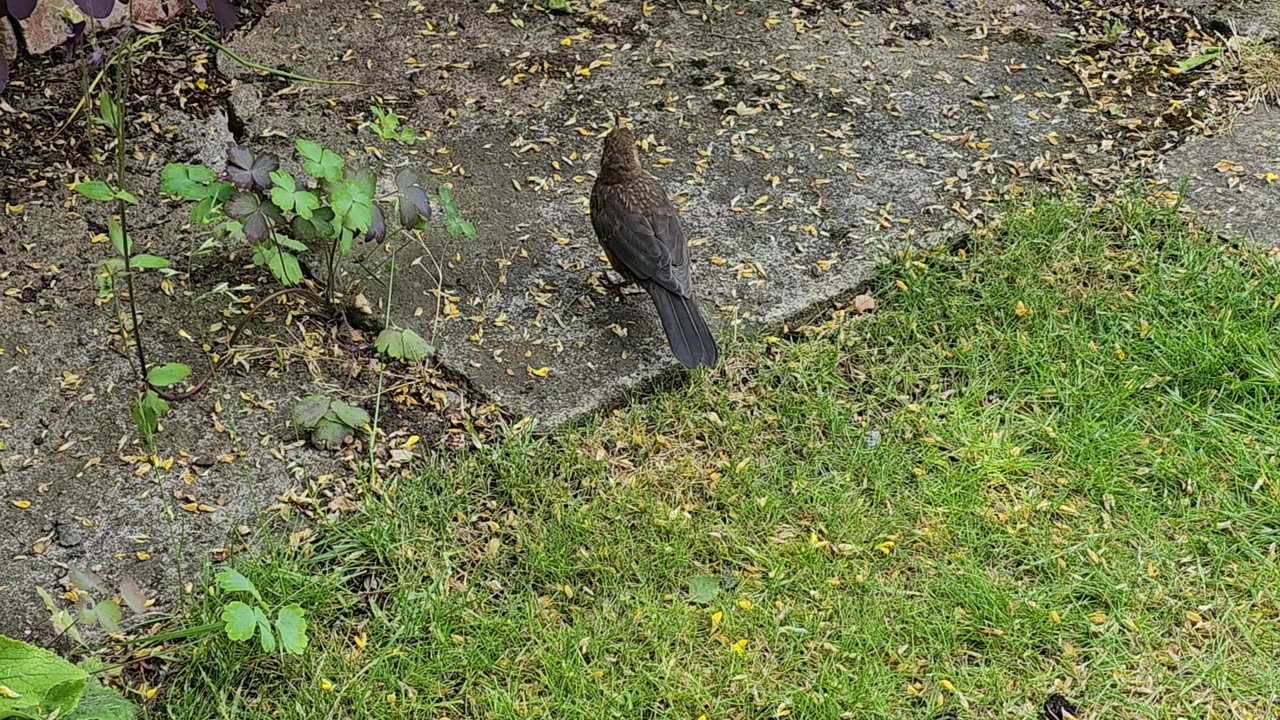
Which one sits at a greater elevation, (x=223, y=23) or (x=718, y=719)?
(x=223, y=23)

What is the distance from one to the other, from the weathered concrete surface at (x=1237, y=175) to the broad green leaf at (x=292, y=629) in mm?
3017

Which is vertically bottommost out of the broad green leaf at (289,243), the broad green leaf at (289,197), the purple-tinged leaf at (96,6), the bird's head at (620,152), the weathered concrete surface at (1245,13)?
the weathered concrete surface at (1245,13)

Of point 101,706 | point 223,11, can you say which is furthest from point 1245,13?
point 101,706

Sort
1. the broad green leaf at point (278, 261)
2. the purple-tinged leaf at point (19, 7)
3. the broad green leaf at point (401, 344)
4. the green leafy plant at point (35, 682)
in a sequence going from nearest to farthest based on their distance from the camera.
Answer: the green leafy plant at point (35, 682)
the purple-tinged leaf at point (19, 7)
the broad green leaf at point (278, 261)
the broad green leaf at point (401, 344)

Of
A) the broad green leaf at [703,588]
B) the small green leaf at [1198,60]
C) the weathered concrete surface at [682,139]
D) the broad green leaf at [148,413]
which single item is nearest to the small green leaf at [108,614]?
the broad green leaf at [148,413]

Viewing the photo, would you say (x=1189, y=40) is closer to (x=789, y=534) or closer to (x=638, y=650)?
(x=789, y=534)

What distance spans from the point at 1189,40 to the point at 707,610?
3.27 meters

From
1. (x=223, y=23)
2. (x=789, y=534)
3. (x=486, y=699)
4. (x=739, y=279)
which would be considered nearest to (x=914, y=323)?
(x=739, y=279)

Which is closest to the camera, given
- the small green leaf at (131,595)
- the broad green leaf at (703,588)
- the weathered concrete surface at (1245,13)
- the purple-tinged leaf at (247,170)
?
the small green leaf at (131,595)

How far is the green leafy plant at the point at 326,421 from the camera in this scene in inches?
127

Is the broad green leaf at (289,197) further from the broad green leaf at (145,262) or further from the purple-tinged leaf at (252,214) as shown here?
the broad green leaf at (145,262)

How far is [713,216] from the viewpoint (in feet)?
13.1

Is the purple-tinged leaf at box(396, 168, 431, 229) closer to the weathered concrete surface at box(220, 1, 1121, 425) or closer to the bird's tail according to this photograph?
the weathered concrete surface at box(220, 1, 1121, 425)

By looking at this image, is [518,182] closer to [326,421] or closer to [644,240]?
[644,240]
